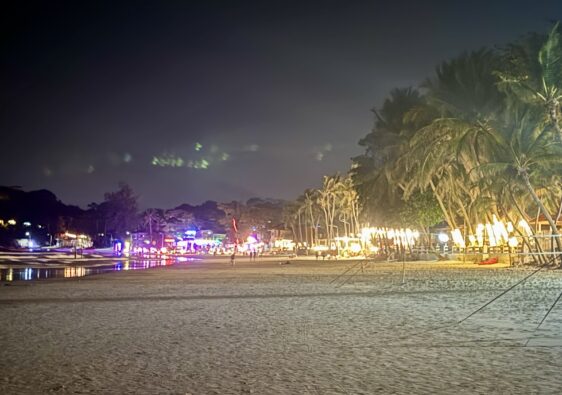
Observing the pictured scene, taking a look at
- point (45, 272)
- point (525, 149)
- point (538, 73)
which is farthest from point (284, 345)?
point (45, 272)

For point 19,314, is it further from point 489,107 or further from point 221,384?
point 489,107

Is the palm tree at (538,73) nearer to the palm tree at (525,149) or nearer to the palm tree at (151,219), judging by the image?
the palm tree at (525,149)

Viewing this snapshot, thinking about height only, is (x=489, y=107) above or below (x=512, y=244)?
above

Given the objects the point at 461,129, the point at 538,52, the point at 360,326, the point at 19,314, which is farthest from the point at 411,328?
the point at 461,129

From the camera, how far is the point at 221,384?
5.98m

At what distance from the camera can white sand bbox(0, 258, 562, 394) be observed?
5.97 m

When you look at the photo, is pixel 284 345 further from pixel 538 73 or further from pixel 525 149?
pixel 525 149

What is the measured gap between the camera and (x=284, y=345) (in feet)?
27.3

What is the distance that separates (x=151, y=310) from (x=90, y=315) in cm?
146

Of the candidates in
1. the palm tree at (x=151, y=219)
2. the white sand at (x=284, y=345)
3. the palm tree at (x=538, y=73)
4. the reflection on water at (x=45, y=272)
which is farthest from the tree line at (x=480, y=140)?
the palm tree at (x=151, y=219)

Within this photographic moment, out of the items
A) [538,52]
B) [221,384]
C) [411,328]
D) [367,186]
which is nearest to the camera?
[221,384]

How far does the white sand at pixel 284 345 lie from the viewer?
5973 mm

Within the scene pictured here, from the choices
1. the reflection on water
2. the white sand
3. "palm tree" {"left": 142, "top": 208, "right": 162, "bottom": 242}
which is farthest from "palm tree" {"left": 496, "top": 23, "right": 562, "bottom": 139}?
"palm tree" {"left": 142, "top": 208, "right": 162, "bottom": 242}

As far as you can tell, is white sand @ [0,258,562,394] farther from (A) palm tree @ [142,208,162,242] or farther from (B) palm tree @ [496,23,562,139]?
(A) palm tree @ [142,208,162,242]
